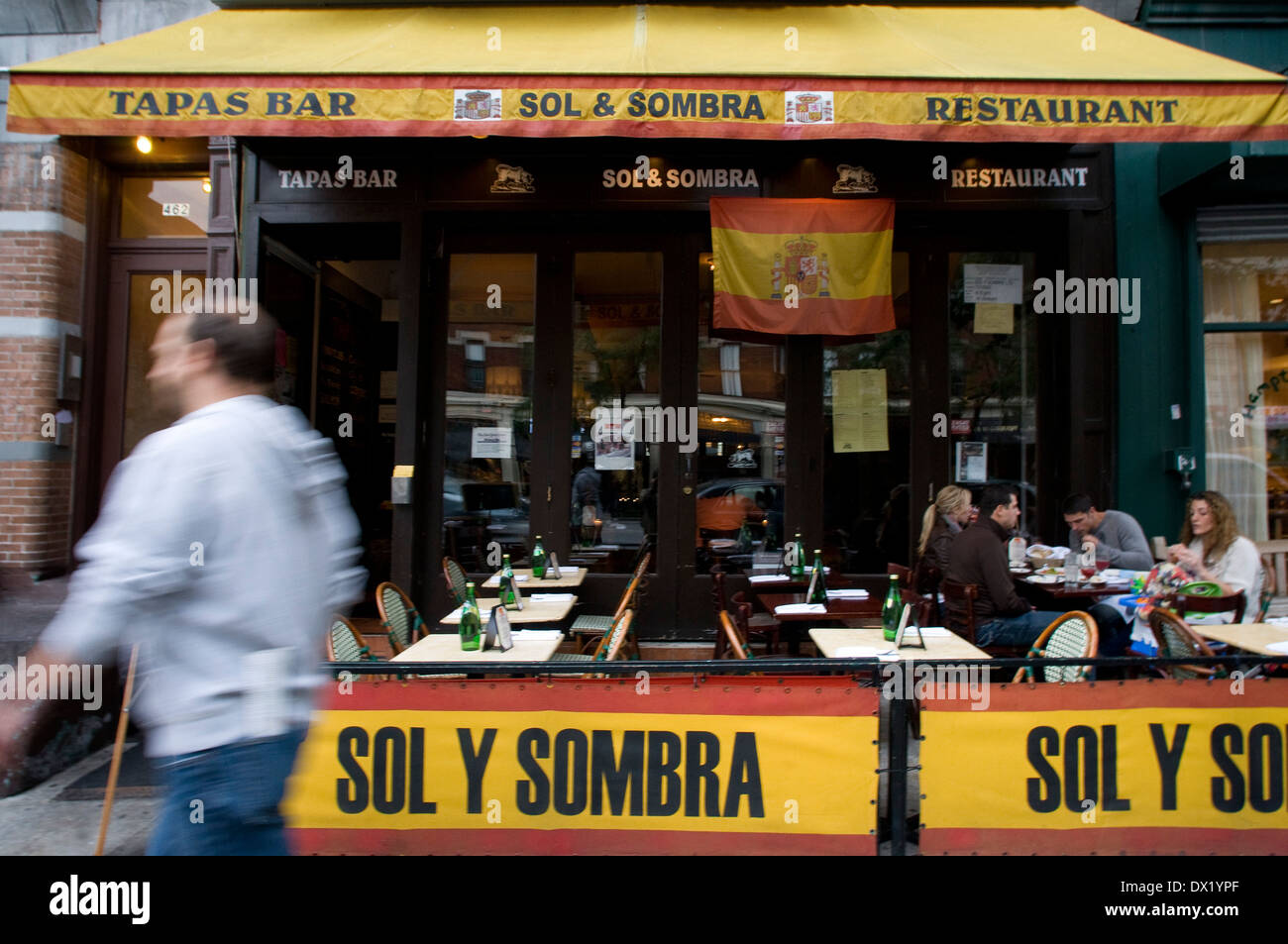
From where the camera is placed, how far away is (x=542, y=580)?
723 centimetres

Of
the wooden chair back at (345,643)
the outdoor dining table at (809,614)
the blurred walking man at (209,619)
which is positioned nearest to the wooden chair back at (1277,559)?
the outdoor dining table at (809,614)

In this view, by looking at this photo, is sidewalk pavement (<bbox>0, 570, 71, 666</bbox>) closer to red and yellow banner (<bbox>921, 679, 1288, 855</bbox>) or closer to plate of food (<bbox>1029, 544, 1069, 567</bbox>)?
red and yellow banner (<bbox>921, 679, 1288, 855</bbox>)

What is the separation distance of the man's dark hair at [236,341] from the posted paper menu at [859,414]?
629 cm

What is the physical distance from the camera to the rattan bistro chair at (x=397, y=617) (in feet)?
18.3

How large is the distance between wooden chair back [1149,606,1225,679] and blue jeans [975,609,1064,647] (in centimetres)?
81

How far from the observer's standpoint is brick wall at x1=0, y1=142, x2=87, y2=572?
736cm

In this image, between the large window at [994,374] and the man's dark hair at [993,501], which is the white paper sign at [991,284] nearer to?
the large window at [994,374]

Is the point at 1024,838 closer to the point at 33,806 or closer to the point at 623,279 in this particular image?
the point at 33,806

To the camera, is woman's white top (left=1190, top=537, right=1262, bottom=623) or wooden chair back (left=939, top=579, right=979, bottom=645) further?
woman's white top (left=1190, top=537, right=1262, bottom=623)

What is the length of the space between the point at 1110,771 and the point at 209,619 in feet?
11.6

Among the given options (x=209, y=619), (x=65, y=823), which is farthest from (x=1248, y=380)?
(x=65, y=823)

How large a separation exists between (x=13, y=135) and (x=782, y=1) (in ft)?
22.9

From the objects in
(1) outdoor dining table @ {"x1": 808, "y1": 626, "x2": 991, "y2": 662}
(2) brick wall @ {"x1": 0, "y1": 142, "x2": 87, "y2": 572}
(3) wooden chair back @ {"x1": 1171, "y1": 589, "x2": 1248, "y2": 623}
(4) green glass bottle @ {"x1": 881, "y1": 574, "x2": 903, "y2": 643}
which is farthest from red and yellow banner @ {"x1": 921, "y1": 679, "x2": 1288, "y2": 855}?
(2) brick wall @ {"x1": 0, "y1": 142, "x2": 87, "y2": 572}
